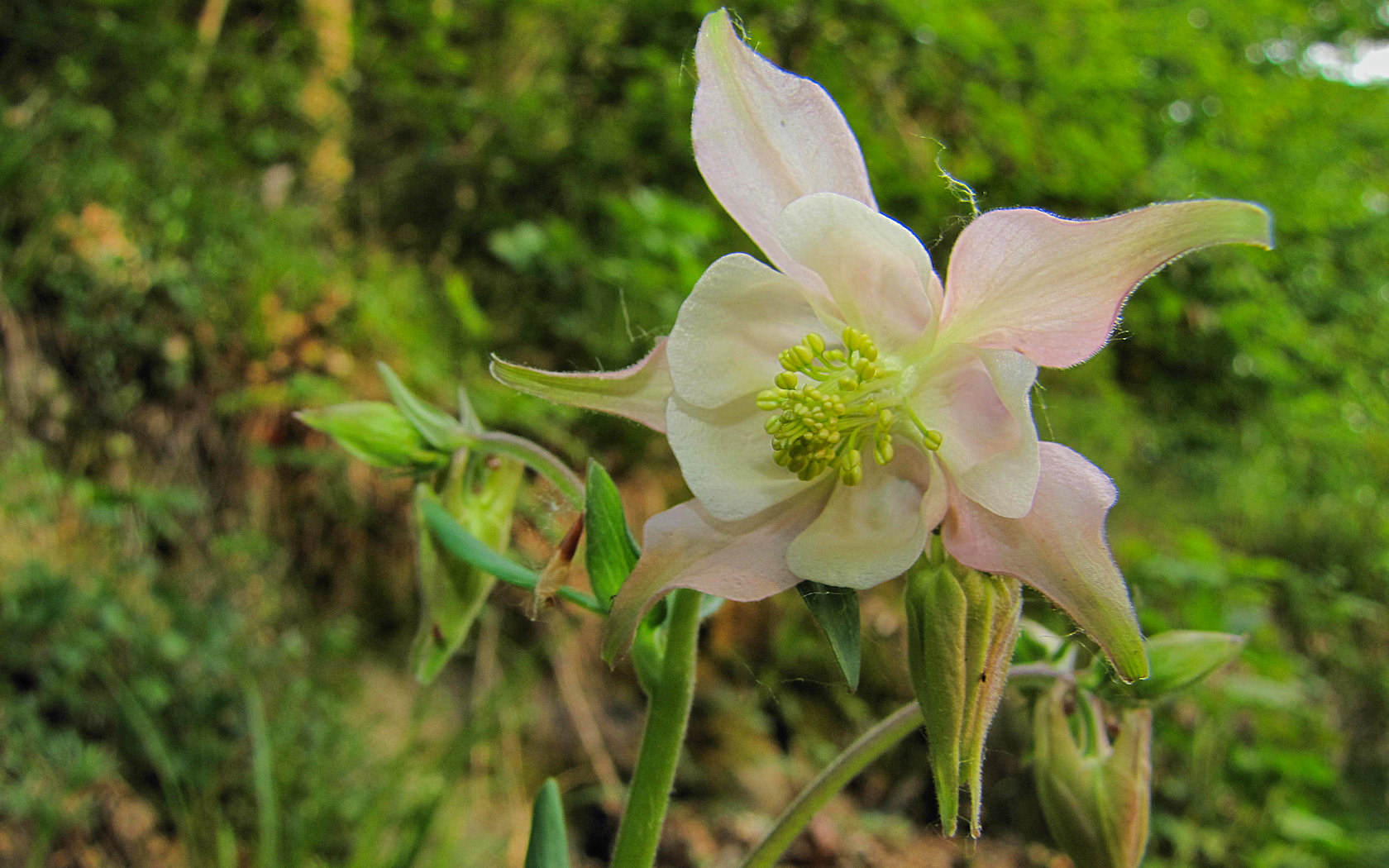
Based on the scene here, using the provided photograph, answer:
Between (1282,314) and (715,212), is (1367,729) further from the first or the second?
(715,212)

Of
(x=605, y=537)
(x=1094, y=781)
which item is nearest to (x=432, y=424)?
(x=605, y=537)

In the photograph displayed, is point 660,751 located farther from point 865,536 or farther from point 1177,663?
point 1177,663

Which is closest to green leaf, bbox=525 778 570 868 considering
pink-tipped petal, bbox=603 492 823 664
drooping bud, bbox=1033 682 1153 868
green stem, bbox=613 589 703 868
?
green stem, bbox=613 589 703 868

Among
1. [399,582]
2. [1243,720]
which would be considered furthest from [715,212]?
[1243,720]

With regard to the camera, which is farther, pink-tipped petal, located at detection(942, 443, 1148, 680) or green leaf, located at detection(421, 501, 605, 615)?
green leaf, located at detection(421, 501, 605, 615)

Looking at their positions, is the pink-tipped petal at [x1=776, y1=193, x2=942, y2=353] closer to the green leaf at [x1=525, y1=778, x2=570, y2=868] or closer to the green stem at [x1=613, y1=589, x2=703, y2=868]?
the green stem at [x1=613, y1=589, x2=703, y2=868]

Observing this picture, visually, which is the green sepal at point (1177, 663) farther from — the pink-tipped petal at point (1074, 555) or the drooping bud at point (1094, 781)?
the pink-tipped petal at point (1074, 555)

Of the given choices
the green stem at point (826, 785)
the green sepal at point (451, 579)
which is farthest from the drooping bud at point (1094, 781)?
the green sepal at point (451, 579)
